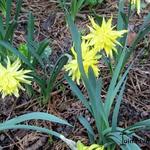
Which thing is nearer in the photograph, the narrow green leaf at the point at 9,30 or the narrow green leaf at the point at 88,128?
the narrow green leaf at the point at 88,128

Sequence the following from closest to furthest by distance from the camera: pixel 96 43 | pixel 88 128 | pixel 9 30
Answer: pixel 96 43 < pixel 88 128 < pixel 9 30

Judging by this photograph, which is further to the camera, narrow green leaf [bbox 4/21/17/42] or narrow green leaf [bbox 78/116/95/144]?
narrow green leaf [bbox 4/21/17/42]

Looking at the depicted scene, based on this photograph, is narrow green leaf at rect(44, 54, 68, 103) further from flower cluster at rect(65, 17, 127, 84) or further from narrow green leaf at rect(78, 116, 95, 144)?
narrow green leaf at rect(78, 116, 95, 144)

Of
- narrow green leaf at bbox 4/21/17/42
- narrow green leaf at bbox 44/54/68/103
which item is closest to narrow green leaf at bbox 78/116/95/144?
narrow green leaf at bbox 44/54/68/103

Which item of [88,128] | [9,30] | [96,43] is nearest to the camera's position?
[96,43]

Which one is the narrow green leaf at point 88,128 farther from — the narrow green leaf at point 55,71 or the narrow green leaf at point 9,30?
the narrow green leaf at point 9,30

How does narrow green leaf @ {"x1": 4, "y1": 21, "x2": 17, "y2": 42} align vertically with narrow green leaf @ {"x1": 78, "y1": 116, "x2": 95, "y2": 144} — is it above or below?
above

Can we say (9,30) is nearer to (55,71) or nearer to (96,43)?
(55,71)

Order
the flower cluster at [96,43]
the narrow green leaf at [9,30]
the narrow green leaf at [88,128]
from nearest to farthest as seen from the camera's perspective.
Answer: the flower cluster at [96,43], the narrow green leaf at [88,128], the narrow green leaf at [9,30]

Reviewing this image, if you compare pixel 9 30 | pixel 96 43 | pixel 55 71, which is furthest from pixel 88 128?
pixel 9 30

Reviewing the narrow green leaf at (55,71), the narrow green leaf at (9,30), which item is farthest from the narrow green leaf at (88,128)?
the narrow green leaf at (9,30)

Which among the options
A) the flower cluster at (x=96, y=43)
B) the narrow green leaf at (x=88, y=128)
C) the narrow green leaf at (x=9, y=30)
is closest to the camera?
the flower cluster at (x=96, y=43)
